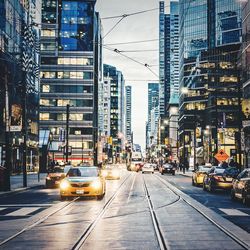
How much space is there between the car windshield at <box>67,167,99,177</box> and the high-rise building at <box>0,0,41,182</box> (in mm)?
20278

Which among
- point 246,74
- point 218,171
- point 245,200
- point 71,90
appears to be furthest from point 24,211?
point 71,90

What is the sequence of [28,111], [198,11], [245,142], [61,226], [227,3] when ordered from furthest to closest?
[198,11] < [227,3] < [28,111] < [245,142] < [61,226]

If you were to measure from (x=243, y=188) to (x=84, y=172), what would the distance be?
26.2ft

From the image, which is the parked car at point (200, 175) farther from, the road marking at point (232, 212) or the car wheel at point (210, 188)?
the road marking at point (232, 212)

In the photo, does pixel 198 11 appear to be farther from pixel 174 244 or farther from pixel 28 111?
pixel 174 244

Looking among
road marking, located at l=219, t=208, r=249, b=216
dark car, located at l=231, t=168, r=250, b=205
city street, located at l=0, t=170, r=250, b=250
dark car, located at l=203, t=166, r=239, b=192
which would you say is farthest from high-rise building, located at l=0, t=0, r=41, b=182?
road marking, located at l=219, t=208, r=249, b=216

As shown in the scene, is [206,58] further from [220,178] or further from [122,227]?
[122,227]

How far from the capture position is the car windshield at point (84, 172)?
26.0 m

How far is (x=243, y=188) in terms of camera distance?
22125 millimetres

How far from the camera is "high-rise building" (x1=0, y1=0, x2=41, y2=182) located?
5397cm

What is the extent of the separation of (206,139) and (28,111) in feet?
154

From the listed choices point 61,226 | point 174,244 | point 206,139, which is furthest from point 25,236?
point 206,139

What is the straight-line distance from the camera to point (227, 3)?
472ft

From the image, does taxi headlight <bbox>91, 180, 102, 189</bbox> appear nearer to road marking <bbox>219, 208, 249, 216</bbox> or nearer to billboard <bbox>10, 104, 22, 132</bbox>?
road marking <bbox>219, 208, 249, 216</bbox>
